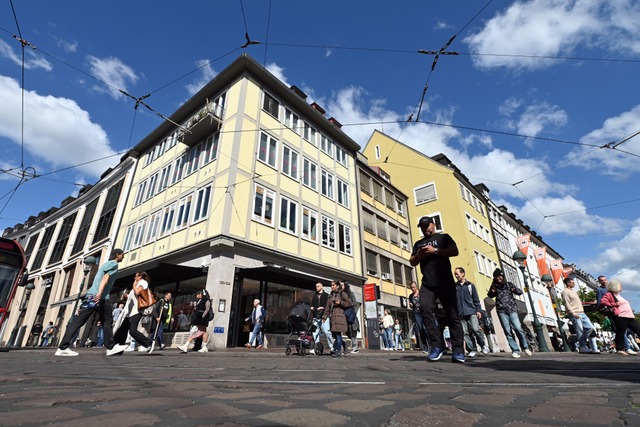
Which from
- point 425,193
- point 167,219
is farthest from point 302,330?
point 425,193

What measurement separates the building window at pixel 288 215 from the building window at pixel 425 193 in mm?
16131

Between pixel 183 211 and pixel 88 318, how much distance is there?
36.2 ft

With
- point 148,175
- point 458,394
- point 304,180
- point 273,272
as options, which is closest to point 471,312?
point 458,394

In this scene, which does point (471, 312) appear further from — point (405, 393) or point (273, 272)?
point (273, 272)

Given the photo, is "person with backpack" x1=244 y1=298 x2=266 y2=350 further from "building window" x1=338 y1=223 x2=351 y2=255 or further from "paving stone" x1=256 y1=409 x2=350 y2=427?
"paving stone" x1=256 y1=409 x2=350 y2=427

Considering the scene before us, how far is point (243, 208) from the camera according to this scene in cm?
1519

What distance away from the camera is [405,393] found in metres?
2.33

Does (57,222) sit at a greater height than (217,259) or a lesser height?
greater

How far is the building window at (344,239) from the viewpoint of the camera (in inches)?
800

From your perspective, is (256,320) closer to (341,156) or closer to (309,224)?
(309,224)

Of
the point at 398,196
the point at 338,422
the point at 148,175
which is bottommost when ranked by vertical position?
the point at 338,422

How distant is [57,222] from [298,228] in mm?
28368

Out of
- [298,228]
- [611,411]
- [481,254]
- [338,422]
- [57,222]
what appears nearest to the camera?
[338,422]

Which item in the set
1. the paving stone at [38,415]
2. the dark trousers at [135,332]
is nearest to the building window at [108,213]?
the dark trousers at [135,332]
